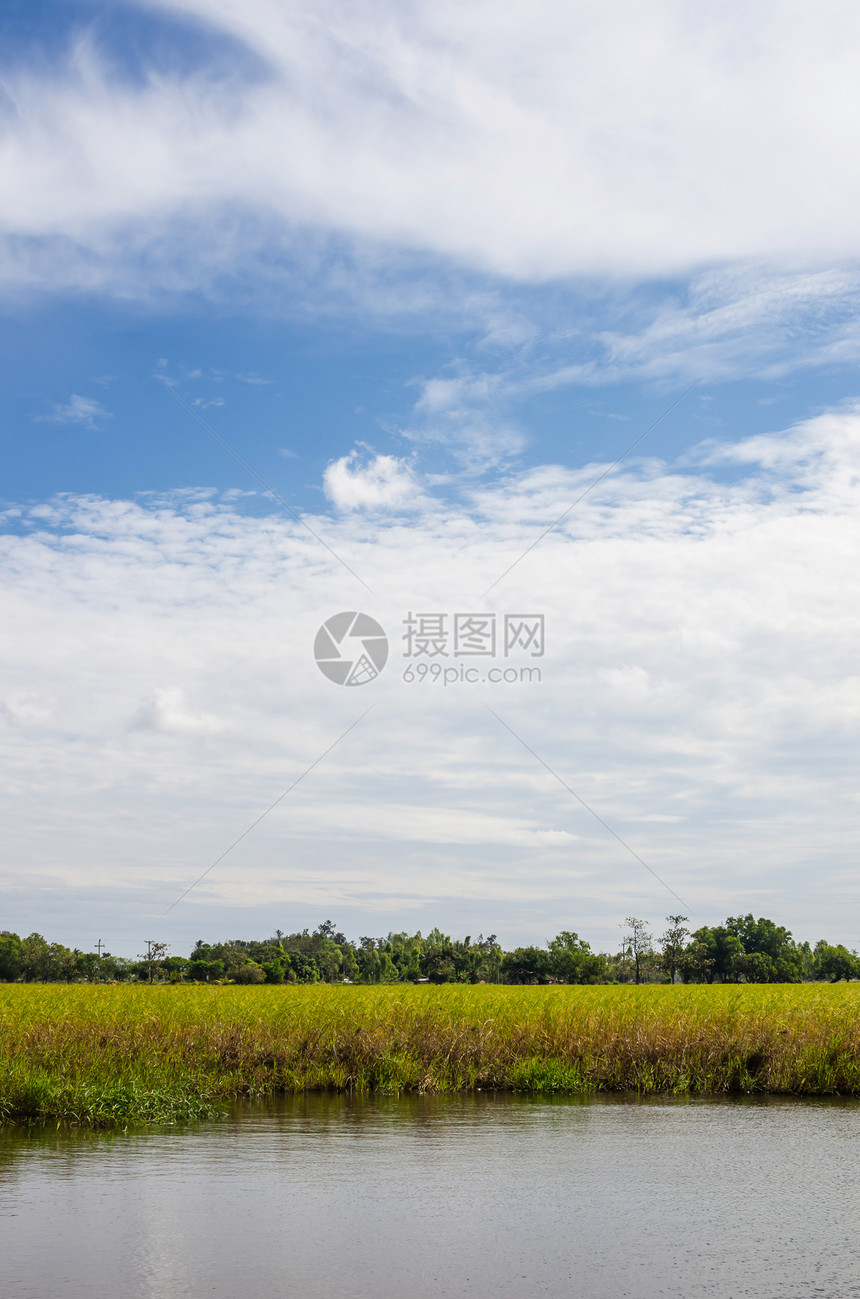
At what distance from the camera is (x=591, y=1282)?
7.90m

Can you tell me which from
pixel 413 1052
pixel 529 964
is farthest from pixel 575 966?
pixel 413 1052

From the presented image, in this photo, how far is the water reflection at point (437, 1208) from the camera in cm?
797

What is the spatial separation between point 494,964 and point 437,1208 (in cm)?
12647

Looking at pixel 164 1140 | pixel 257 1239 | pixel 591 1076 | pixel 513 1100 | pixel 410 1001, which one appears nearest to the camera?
pixel 257 1239

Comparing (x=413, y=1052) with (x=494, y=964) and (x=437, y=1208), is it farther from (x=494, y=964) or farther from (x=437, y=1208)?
(x=494, y=964)

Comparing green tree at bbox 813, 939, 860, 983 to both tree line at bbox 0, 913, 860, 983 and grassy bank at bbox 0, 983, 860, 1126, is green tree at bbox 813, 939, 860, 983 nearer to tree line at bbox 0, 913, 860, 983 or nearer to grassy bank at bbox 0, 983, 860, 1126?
tree line at bbox 0, 913, 860, 983

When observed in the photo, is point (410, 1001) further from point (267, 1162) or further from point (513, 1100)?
point (267, 1162)

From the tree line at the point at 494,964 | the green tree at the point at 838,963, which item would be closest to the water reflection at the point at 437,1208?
the tree line at the point at 494,964

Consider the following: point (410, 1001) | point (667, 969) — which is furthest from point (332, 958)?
point (410, 1001)

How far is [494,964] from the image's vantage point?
13075cm

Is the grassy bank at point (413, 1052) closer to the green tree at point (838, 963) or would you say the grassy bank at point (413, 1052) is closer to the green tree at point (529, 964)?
the green tree at point (529, 964)

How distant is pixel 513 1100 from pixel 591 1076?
2059mm

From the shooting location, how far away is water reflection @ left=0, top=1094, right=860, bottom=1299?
7.97 meters

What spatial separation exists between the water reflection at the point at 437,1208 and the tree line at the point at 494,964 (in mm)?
80255
